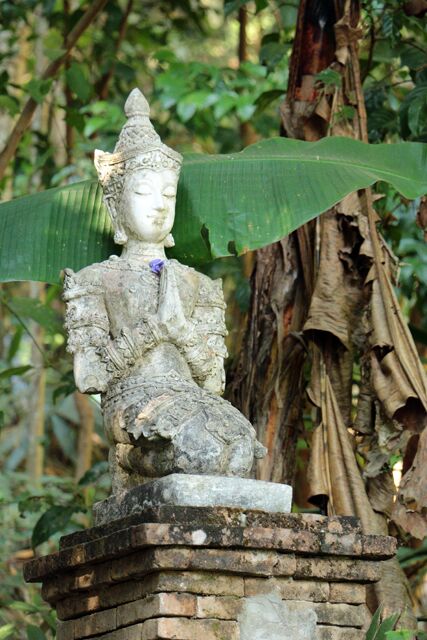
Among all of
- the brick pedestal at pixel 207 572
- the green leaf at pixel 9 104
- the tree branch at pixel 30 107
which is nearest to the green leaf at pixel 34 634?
the brick pedestal at pixel 207 572

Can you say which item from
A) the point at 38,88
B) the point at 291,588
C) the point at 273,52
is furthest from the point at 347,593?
the point at 273,52

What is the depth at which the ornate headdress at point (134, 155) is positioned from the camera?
17.1 ft

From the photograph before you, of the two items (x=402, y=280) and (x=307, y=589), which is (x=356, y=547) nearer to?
(x=307, y=589)

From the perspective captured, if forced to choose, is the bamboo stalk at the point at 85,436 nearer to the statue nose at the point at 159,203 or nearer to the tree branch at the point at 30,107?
the tree branch at the point at 30,107

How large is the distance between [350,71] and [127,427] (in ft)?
A: 10.3

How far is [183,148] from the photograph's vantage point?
1283 cm

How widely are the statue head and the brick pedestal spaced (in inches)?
54.9

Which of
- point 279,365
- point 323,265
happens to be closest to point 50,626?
point 279,365

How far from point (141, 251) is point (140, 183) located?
300 mm

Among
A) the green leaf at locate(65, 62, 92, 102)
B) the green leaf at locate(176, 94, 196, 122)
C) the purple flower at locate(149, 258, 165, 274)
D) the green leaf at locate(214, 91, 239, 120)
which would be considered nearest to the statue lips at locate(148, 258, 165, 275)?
the purple flower at locate(149, 258, 165, 274)

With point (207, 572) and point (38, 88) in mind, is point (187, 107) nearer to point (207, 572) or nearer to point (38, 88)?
point (38, 88)

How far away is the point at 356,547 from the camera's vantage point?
4.51 meters

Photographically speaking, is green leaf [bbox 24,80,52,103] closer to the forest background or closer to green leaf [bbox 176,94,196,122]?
the forest background

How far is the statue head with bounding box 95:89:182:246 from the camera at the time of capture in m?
5.15
